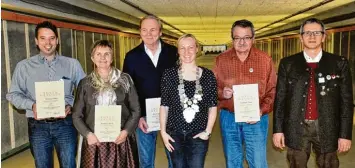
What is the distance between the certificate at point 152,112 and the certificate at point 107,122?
44 cm

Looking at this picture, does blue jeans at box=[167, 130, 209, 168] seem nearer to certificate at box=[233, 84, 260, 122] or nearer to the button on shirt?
A: certificate at box=[233, 84, 260, 122]

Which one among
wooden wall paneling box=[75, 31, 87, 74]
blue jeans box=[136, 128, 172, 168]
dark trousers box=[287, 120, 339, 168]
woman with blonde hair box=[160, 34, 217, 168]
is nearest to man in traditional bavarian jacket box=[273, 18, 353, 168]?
dark trousers box=[287, 120, 339, 168]

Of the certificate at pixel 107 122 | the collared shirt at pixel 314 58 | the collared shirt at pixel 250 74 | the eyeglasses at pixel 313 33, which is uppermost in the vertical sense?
the eyeglasses at pixel 313 33

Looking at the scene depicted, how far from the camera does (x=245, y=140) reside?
310cm

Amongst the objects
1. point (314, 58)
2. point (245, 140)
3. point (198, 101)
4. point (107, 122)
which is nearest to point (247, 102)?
point (245, 140)

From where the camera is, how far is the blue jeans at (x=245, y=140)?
305 centimetres

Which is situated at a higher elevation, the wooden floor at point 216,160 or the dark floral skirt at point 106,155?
the dark floral skirt at point 106,155

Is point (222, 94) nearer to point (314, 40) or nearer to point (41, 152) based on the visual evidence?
point (314, 40)

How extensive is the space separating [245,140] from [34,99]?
1.80 m

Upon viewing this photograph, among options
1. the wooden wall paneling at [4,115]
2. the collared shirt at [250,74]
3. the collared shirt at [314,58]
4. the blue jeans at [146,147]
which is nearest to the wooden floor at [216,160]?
the wooden wall paneling at [4,115]

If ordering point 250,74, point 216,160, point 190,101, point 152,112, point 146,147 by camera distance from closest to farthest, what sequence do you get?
point 190,101, point 250,74, point 152,112, point 146,147, point 216,160

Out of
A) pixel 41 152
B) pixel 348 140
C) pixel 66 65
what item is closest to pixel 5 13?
pixel 66 65

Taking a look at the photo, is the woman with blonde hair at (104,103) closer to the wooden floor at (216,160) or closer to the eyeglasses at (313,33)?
the eyeglasses at (313,33)

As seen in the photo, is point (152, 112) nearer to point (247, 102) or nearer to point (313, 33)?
point (247, 102)
